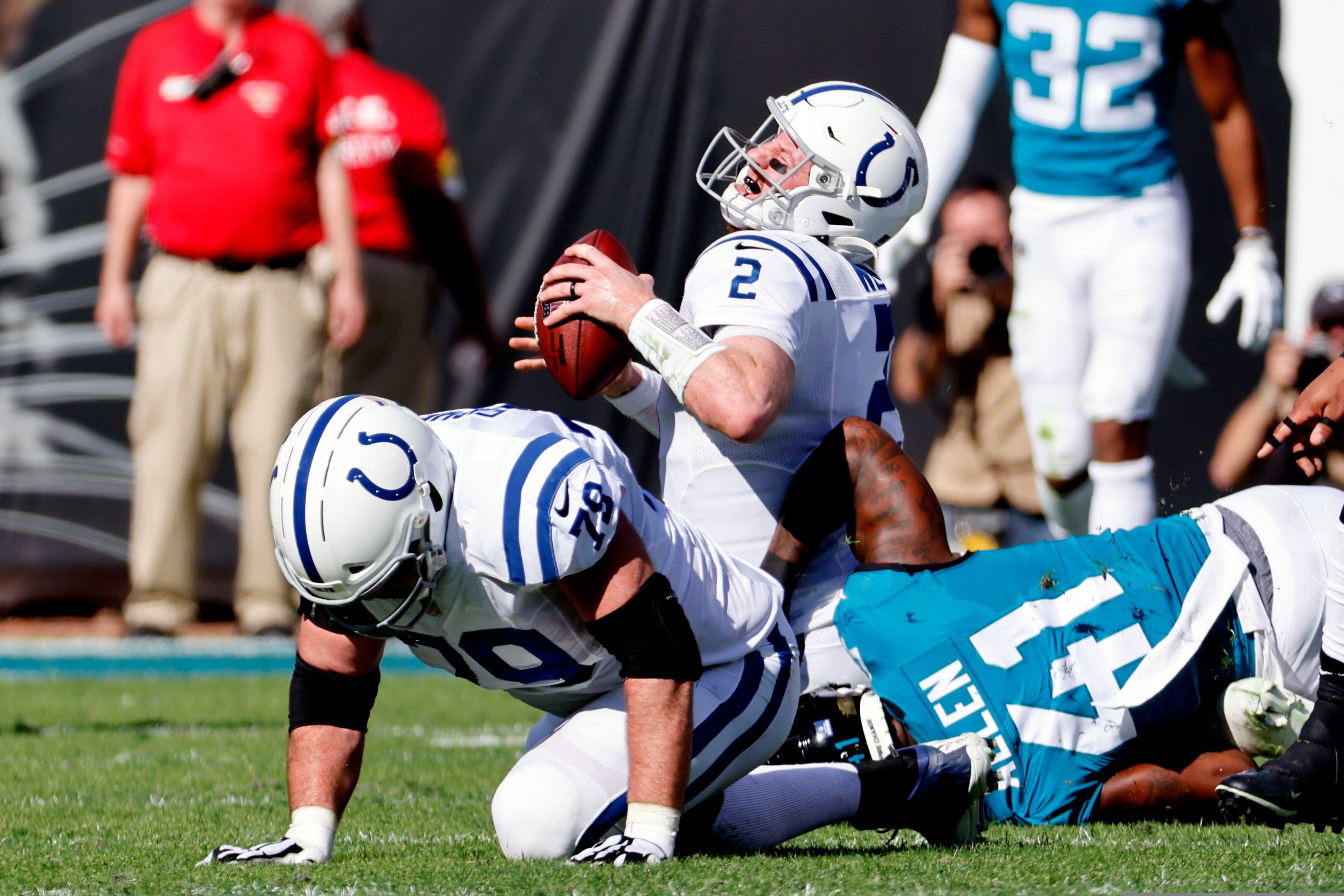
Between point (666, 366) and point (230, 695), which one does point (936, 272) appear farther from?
point (666, 366)

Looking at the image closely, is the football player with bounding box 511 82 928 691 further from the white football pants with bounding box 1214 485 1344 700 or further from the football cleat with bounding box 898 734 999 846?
the white football pants with bounding box 1214 485 1344 700

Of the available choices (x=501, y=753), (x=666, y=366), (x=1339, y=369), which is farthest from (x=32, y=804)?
(x=1339, y=369)

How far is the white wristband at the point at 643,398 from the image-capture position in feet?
12.3

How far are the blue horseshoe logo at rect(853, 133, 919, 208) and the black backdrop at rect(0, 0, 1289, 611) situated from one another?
11.6 feet

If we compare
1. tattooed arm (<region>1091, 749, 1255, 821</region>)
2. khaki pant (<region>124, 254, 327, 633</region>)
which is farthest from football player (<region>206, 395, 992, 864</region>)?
khaki pant (<region>124, 254, 327, 633</region>)

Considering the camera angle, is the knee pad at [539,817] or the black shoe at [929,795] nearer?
the knee pad at [539,817]

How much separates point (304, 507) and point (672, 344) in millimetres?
838

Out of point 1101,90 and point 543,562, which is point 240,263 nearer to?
point 1101,90

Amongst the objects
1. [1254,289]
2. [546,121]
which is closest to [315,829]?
[1254,289]

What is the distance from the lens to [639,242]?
7.55 metres

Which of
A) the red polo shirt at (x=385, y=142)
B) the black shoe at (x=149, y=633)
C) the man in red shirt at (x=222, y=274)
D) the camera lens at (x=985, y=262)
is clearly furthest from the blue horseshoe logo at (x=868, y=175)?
the black shoe at (x=149, y=633)

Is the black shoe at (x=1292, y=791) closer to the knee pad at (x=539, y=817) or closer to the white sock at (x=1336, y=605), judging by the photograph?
the white sock at (x=1336, y=605)

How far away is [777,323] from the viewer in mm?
3127

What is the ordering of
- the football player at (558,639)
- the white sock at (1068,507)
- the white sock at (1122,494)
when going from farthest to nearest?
the white sock at (1068,507) < the white sock at (1122,494) < the football player at (558,639)
